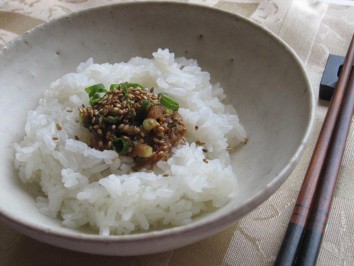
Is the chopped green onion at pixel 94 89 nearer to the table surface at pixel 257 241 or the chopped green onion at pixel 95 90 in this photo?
the chopped green onion at pixel 95 90

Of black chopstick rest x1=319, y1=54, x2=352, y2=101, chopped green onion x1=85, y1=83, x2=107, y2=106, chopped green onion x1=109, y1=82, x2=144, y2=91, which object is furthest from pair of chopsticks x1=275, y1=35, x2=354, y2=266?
chopped green onion x1=85, y1=83, x2=107, y2=106

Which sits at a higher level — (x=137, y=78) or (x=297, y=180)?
(x=137, y=78)

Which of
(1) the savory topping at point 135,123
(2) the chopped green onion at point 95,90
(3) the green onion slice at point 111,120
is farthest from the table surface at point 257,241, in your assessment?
(2) the chopped green onion at point 95,90

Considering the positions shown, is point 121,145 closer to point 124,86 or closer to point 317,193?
point 124,86

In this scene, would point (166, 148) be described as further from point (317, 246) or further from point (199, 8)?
point (199, 8)

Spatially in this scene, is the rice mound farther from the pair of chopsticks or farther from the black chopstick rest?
the black chopstick rest

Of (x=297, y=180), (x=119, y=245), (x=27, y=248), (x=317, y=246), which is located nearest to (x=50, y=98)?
(x=27, y=248)
